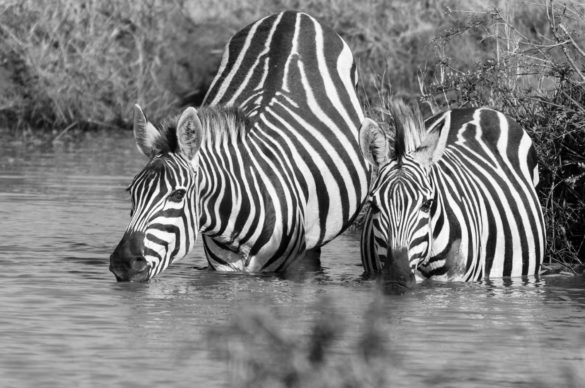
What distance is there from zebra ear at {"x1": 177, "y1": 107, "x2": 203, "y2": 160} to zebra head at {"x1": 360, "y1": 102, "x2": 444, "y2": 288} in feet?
3.56

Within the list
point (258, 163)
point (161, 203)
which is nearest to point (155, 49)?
point (258, 163)

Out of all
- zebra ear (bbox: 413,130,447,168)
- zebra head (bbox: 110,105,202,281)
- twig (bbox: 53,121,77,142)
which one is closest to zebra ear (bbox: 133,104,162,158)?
zebra head (bbox: 110,105,202,281)

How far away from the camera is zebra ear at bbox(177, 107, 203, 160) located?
9.69m

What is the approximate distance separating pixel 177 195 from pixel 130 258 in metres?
0.55

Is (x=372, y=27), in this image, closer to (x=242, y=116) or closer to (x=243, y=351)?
(x=242, y=116)

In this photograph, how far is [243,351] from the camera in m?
5.68

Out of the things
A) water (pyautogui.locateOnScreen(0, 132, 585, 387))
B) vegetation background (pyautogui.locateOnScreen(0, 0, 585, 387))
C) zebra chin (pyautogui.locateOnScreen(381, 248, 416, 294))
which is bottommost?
water (pyautogui.locateOnScreen(0, 132, 585, 387))

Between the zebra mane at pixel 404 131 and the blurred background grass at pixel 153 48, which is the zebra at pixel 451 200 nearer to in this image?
the zebra mane at pixel 404 131

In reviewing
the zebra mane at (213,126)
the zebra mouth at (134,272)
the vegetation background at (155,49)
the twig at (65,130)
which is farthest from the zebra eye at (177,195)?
the twig at (65,130)

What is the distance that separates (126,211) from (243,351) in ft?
26.8

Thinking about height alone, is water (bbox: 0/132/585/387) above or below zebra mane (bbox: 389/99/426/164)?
below

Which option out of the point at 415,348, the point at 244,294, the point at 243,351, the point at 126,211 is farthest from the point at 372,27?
the point at 243,351

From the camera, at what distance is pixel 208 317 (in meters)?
8.97

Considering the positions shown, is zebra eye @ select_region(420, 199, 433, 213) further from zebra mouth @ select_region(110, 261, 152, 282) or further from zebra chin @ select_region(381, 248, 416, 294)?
zebra mouth @ select_region(110, 261, 152, 282)
